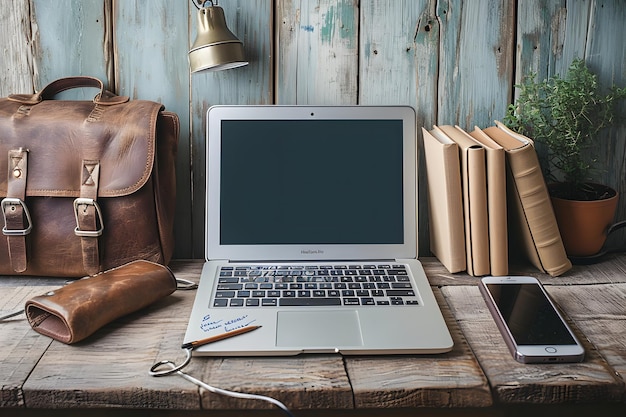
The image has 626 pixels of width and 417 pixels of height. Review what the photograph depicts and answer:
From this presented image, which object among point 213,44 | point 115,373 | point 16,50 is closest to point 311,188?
point 213,44

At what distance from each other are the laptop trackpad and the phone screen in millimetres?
244

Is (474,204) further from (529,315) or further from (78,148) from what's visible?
(78,148)

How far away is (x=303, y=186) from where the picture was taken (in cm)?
137

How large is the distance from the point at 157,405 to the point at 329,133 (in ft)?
2.05

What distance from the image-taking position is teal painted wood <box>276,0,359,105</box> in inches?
56.2

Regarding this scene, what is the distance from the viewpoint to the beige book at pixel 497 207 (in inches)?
50.9

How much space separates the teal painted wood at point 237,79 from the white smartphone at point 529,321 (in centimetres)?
60

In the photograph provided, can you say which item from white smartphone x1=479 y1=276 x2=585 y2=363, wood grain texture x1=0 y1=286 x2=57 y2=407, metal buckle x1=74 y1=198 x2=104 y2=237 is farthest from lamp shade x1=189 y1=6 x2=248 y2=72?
white smartphone x1=479 y1=276 x2=585 y2=363

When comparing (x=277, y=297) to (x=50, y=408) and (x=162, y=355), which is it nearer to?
(x=162, y=355)

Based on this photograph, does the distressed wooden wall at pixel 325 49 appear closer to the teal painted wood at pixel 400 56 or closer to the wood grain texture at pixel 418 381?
the teal painted wood at pixel 400 56

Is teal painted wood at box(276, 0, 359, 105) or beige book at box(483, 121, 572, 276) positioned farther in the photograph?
teal painted wood at box(276, 0, 359, 105)

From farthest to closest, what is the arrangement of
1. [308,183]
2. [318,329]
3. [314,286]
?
[308,183], [314,286], [318,329]

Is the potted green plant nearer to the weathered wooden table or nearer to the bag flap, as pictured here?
the weathered wooden table

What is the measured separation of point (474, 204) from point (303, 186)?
12.7 inches
